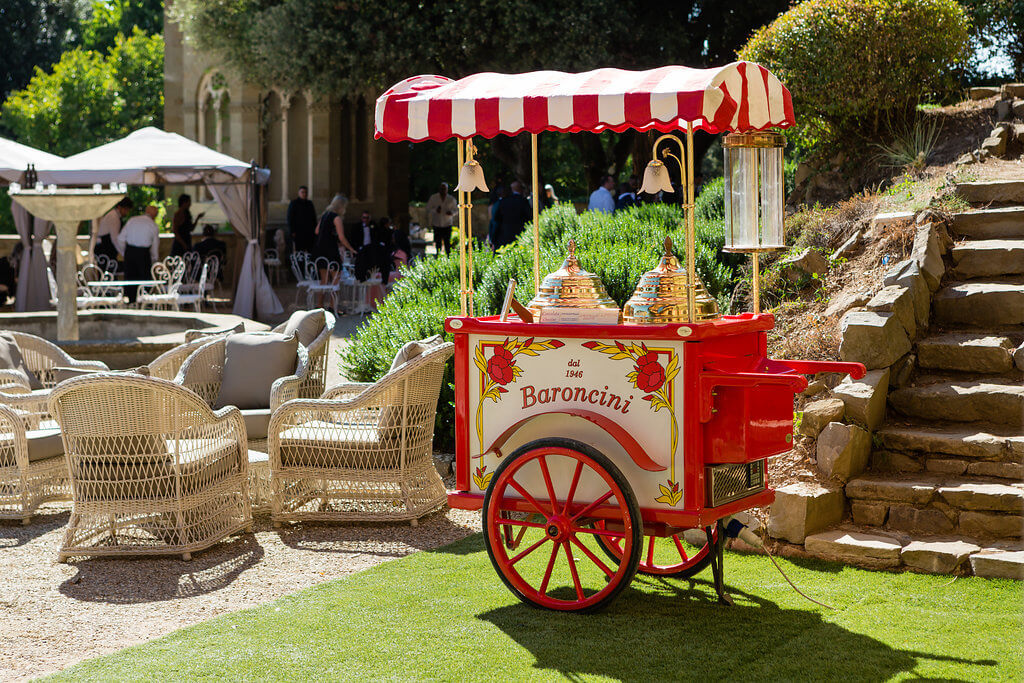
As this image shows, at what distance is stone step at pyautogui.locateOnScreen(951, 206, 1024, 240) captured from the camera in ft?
24.6

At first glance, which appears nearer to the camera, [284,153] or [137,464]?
[137,464]

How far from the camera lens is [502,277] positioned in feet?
27.5

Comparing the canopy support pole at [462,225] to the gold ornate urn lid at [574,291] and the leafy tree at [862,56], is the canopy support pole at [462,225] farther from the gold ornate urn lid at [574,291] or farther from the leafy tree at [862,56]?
the leafy tree at [862,56]

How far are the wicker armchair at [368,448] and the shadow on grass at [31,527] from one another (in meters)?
1.25

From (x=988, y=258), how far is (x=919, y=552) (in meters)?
2.65

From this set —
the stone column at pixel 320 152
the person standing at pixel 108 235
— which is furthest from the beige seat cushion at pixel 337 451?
the stone column at pixel 320 152

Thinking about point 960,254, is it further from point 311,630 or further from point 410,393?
point 311,630

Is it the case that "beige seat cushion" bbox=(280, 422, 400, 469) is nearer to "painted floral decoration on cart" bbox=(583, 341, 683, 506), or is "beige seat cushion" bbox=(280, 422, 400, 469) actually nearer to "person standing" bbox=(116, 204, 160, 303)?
"painted floral decoration on cart" bbox=(583, 341, 683, 506)

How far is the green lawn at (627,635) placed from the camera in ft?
13.9

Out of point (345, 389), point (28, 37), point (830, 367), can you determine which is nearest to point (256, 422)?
point (345, 389)

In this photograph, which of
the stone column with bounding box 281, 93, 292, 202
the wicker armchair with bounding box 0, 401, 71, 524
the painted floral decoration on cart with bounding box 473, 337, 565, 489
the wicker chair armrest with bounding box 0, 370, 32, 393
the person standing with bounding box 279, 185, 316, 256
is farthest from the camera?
the stone column with bounding box 281, 93, 292, 202

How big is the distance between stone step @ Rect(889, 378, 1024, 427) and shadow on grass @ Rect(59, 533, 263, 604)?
3.54m

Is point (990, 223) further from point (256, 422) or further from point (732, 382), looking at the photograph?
point (256, 422)

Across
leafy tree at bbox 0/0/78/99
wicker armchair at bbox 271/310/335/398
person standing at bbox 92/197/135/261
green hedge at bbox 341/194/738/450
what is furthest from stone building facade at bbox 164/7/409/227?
leafy tree at bbox 0/0/78/99
